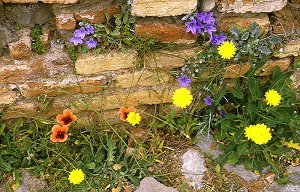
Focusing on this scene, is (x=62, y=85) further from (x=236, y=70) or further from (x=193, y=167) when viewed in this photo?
(x=236, y=70)

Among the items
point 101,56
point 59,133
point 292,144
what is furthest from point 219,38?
point 59,133

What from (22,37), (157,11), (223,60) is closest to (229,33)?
(223,60)

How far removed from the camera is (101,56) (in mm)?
2910

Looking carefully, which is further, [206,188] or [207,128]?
[207,128]

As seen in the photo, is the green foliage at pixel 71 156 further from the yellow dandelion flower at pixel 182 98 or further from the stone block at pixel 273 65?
the stone block at pixel 273 65

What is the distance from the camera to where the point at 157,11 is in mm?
2736

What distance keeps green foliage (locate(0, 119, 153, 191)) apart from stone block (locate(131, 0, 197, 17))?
2.61ft

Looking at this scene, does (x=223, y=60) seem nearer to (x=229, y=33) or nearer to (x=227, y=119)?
(x=229, y=33)

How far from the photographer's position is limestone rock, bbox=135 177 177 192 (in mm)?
2916

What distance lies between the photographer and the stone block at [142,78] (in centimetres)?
300

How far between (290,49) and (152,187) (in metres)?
1.16

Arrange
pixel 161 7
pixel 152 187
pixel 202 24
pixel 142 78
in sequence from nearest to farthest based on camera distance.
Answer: pixel 161 7 → pixel 202 24 → pixel 152 187 → pixel 142 78

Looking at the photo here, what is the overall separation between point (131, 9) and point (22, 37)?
66 centimetres

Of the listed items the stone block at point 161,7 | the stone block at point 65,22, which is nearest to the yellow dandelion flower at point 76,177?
the stone block at point 65,22
